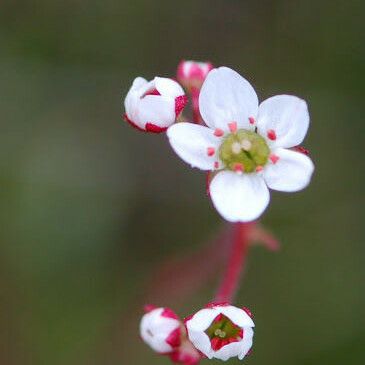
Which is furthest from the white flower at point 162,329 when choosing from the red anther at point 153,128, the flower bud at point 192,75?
the flower bud at point 192,75

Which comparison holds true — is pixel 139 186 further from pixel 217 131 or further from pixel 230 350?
pixel 230 350

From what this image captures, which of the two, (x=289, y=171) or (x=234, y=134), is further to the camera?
(x=234, y=134)

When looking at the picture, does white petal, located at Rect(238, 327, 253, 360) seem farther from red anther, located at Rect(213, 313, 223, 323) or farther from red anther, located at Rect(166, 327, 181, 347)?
red anther, located at Rect(166, 327, 181, 347)

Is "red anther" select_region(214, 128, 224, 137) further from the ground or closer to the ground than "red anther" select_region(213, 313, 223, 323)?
further from the ground

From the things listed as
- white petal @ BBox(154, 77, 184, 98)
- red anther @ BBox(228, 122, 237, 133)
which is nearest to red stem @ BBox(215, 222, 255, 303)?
red anther @ BBox(228, 122, 237, 133)

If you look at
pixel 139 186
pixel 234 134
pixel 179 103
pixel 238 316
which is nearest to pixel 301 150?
pixel 234 134

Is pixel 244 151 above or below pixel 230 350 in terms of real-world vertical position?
above
